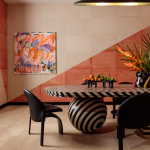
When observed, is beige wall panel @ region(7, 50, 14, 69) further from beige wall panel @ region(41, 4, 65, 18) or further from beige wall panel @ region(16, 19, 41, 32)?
beige wall panel @ region(41, 4, 65, 18)

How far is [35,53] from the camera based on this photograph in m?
5.41

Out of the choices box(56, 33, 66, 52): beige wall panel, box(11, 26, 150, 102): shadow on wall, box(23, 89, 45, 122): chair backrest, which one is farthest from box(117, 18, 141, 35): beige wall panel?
box(23, 89, 45, 122): chair backrest

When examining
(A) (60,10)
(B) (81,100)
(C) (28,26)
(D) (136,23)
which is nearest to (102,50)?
(D) (136,23)

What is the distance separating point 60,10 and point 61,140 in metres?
4.01

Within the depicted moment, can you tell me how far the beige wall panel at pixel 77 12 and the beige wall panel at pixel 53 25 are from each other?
304 mm

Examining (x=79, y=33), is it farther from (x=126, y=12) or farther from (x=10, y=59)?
(x=10, y=59)

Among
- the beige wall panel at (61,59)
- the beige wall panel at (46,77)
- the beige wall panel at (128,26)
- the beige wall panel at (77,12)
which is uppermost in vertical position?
the beige wall panel at (77,12)

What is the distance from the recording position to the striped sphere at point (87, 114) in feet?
9.09

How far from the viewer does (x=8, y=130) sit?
3.19 meters

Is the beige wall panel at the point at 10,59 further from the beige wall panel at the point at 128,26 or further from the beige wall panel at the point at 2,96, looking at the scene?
the beige wall panel at the point at 128,26

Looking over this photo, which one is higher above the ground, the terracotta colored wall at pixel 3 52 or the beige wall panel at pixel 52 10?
the beige wall panel at pixel 52 10

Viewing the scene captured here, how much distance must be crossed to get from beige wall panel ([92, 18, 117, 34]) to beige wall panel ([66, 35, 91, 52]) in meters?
0.33

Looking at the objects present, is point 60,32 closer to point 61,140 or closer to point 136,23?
point 136,23

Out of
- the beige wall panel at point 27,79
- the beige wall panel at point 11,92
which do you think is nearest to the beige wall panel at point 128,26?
the beige wall panel at point 27,79
